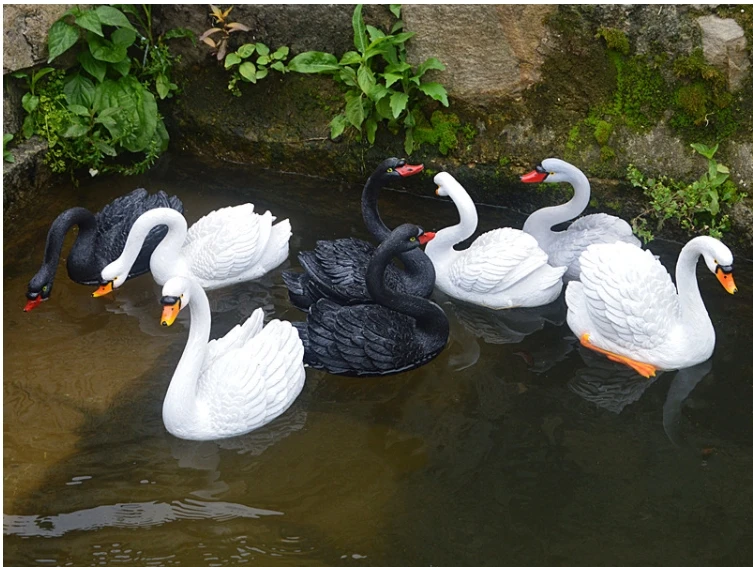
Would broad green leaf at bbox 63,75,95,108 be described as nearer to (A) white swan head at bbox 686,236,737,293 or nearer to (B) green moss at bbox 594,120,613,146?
(B) green moss at bbox 594,120,613,146

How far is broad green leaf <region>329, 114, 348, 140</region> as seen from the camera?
7273 millimetres

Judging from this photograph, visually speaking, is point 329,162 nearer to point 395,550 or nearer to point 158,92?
point 158,92

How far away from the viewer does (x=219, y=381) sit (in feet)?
17.1

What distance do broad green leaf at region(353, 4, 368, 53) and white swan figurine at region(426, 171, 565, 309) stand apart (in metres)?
1.40

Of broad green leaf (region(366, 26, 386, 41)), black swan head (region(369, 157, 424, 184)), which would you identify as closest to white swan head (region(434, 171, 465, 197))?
black swan head (region(369, 157, 424, 184))

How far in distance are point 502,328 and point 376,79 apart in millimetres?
2296

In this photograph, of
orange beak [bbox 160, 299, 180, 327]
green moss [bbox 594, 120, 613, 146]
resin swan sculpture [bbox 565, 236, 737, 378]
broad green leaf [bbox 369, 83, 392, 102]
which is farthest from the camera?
broad green leaf [bbox 369, 83, 392, 102]

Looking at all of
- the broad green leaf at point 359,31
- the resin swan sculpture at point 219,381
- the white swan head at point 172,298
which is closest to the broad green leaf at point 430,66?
the broad green leaf at point 359,31

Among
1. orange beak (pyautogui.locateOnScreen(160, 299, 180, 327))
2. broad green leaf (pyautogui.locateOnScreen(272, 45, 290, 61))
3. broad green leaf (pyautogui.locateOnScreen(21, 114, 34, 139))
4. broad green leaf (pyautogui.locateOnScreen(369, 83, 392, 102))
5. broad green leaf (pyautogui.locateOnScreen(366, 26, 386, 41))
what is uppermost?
broad green leaf (pyautogui.locateOnScreen(366, 26, 386, 41))

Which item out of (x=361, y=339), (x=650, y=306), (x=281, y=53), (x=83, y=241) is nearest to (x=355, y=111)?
(x=281, y=53)

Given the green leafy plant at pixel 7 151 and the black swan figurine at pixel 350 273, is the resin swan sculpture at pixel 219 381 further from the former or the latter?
the green leafy plant at pixel 7 151

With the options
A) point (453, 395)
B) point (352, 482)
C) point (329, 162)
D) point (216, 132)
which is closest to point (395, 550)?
point (352, 482)

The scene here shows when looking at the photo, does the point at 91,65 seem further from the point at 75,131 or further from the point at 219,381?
the point at 219,381

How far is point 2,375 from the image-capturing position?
5.68 meters
